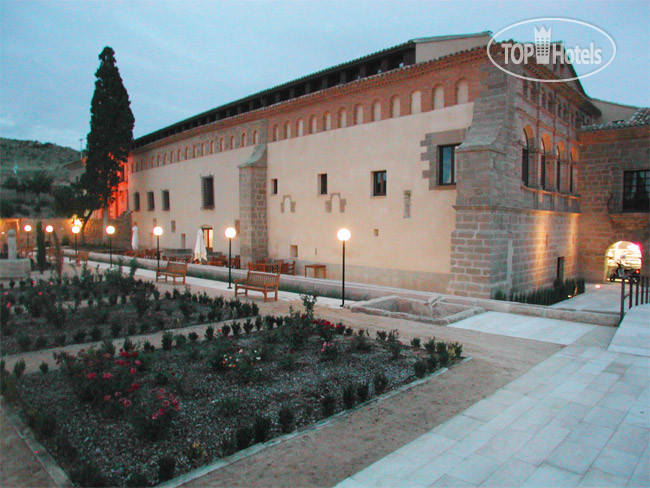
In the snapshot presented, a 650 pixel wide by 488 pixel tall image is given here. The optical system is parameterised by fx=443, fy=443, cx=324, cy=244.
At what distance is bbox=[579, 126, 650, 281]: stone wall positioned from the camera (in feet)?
52.8

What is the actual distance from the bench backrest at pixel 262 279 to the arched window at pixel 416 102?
6793mm

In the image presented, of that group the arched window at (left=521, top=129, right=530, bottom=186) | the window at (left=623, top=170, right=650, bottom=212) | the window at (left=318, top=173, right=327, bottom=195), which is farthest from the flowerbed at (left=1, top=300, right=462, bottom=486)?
the window at (left=623, top=170, right=650, bottom=212)

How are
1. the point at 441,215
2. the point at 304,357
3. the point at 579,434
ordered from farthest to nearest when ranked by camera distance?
the point at 441,215 → the point at 304,357 → the point at 579,434

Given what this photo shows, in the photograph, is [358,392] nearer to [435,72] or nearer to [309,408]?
[309,408]

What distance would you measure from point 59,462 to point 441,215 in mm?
11343

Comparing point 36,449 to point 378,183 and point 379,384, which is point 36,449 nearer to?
point 379,384

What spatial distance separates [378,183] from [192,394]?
36.7 feet

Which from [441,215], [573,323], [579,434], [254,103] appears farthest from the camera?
[254,103]

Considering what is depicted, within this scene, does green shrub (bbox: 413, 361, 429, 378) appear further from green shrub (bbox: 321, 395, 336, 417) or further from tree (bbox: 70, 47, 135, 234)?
tree (bbox: 70, 47, 135, 234)

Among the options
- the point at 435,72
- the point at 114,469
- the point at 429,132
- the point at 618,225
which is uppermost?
the point at 435,72

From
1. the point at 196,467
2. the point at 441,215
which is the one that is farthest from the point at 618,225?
the point at 196,467

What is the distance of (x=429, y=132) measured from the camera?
1345 centimetres

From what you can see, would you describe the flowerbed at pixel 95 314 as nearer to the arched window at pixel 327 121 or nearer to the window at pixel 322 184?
the window at pixel 322 184

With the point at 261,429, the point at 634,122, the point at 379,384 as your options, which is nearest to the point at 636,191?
the point at 634,122
